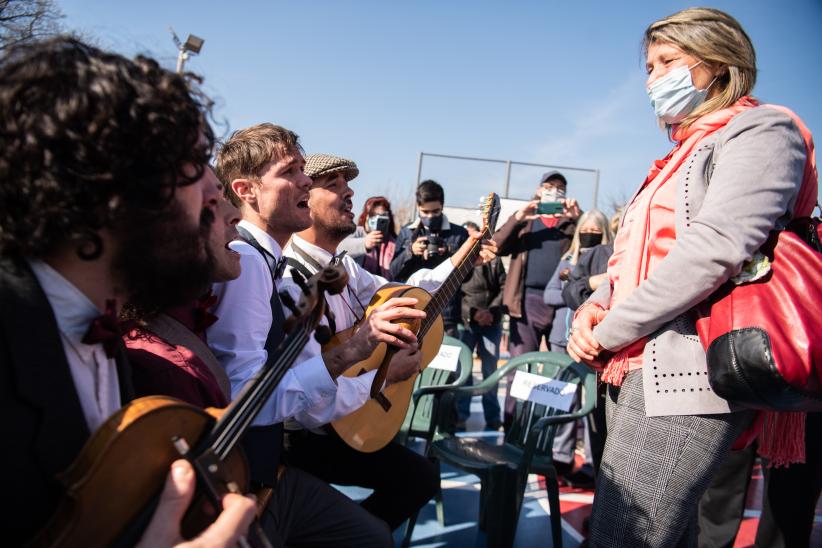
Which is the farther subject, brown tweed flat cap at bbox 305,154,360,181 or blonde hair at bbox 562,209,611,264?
blonde hair at bbox 562,209,611,264

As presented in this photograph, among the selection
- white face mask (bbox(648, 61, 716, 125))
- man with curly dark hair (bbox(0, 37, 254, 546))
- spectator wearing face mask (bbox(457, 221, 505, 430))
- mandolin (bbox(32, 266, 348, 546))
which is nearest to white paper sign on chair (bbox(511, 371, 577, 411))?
white face mask (bbox(648, 61, 716, 125))

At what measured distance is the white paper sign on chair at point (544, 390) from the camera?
3615 mm

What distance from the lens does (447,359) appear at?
4.46m

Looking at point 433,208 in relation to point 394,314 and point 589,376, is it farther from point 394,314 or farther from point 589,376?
point 394,314

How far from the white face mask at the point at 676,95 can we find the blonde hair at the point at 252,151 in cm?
160

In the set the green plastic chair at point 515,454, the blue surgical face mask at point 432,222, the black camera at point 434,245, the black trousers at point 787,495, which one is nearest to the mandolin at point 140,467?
the green plastic chair at point 515,454

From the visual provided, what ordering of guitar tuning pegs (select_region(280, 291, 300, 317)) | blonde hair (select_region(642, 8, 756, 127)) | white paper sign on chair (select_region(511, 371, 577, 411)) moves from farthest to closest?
1. white paper sign on chair (select_region(511, 371, 577, 411))
2. blonde hair (select_region(642, 8, 756, 127))
3. guitar tuning pegs (select_region(280, 291, 300, 317))

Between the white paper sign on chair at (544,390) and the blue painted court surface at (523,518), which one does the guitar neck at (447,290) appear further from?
the blue painted court surface at (523,518)

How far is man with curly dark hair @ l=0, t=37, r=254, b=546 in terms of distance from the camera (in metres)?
1.00

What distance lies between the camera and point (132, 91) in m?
1.14

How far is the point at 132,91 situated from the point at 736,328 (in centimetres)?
155

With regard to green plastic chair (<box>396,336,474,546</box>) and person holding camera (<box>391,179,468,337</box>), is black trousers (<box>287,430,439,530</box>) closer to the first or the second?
green plastic chair (<box>396,336,474,546</box>)

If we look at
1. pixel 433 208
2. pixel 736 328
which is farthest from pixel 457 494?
pixel 736 328

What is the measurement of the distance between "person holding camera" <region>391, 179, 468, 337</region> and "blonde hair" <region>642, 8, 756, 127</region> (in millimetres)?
3667
